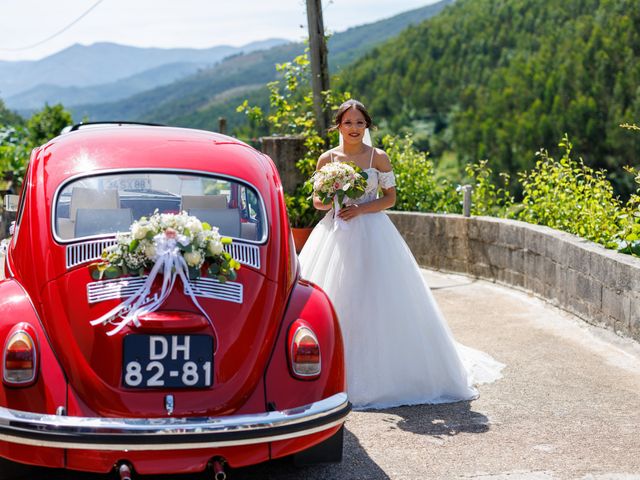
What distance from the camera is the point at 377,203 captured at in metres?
7.16

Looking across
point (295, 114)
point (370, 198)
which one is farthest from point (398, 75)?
point (370, 198)

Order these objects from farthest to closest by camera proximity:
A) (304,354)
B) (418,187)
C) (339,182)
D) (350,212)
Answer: (418,187)
(350,212)
(339,182)
(304,354)

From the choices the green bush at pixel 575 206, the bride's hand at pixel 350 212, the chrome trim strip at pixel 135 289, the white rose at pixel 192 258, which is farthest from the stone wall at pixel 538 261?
the white rose at pixel 192 258

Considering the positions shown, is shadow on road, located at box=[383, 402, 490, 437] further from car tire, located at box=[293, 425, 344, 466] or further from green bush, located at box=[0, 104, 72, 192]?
green bush, located at box=[0, 104, 72, 192]

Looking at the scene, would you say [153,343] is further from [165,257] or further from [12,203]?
[12,203]

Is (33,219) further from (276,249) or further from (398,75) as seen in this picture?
(398,75)

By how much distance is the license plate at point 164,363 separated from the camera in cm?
452

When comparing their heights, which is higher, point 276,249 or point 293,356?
point 276,249

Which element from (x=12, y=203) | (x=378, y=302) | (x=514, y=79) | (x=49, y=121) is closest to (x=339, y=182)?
(x=378, y=302)

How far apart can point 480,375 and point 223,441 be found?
3.41 meters

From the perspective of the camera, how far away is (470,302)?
1080 centimetres

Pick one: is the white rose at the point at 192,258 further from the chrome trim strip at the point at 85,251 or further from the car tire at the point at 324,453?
the car tire at the point at 324,453

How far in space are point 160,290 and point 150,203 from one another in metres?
1.23

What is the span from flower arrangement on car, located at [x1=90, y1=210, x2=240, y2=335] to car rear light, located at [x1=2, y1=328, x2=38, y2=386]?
0.46 meters
